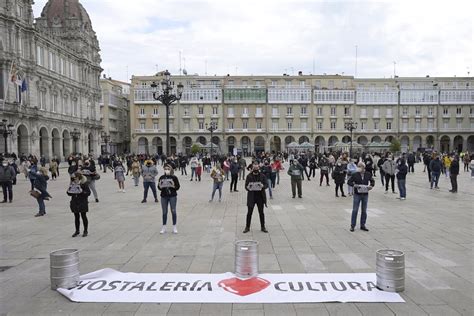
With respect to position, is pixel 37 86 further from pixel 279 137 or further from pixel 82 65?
pixel 279 137

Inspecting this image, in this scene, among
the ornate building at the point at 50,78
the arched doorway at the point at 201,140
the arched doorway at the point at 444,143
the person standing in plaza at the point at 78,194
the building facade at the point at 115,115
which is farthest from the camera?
the building facade at the point at 115,115

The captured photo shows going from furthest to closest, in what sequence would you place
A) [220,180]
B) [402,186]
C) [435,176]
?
1. [435,176]
2. [402,186]
3. [220,180]

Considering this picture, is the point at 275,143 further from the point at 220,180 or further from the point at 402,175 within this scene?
the point at 220,180

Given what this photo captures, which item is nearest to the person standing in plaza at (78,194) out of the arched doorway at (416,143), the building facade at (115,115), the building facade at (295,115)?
the building facade at (295,115)

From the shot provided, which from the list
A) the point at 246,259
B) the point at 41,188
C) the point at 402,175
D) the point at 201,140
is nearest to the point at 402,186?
the point at 402,175

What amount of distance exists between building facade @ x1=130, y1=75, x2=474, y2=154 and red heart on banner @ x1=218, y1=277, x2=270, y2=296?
60.3 m

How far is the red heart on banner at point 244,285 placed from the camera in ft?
16.7

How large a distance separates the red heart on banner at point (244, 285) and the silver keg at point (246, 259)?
10cm

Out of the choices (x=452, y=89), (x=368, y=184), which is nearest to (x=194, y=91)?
(x=452, y=89)

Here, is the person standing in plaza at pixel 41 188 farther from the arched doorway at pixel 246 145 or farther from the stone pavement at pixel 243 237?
the arched doorway at pixel 246 145

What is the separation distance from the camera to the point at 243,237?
811 centimetres

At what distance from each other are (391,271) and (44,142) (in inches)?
1908

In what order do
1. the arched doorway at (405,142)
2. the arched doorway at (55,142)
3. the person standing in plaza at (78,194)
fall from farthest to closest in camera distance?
1. the arched doorway at (405,142)
2. the arched doorway at (55,142)
3. the person standing in plaza at (78,194)

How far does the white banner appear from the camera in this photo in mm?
4863
